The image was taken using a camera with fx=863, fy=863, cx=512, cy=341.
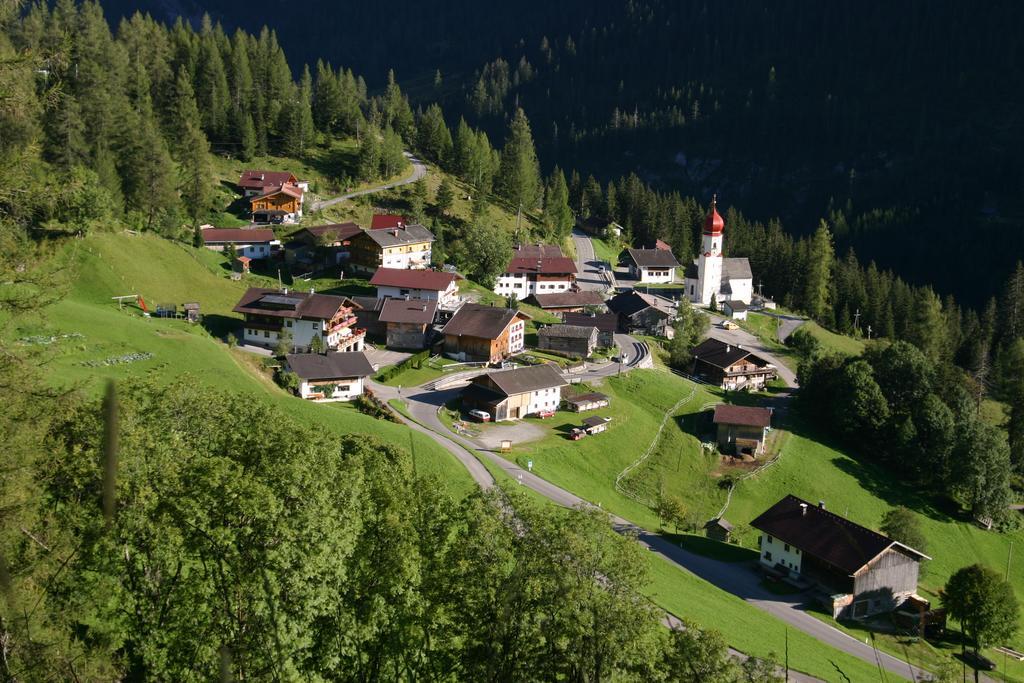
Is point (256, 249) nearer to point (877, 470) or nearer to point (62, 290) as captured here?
point (877, 470)

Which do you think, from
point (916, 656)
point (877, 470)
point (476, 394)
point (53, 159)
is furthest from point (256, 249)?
point (916, 656)

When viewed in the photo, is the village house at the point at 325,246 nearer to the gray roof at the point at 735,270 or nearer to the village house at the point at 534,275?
the village house at the point at 534,275

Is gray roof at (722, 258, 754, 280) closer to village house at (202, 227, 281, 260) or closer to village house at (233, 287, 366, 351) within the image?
village house at (202, 227, 281, 260)

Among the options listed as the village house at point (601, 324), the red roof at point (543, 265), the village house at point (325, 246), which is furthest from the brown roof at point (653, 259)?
the village house at point (325, 246)

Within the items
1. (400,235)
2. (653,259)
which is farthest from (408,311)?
(653,259)

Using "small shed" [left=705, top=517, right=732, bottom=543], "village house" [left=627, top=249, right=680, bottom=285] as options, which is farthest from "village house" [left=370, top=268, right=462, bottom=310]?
"village house" [left=627, top=249, right=680, bottom=285]

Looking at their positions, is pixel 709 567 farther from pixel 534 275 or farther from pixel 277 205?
pixel 277 205

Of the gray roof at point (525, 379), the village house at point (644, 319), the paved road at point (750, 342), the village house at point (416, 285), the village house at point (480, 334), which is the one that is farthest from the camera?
the village house at point (644, 319)
